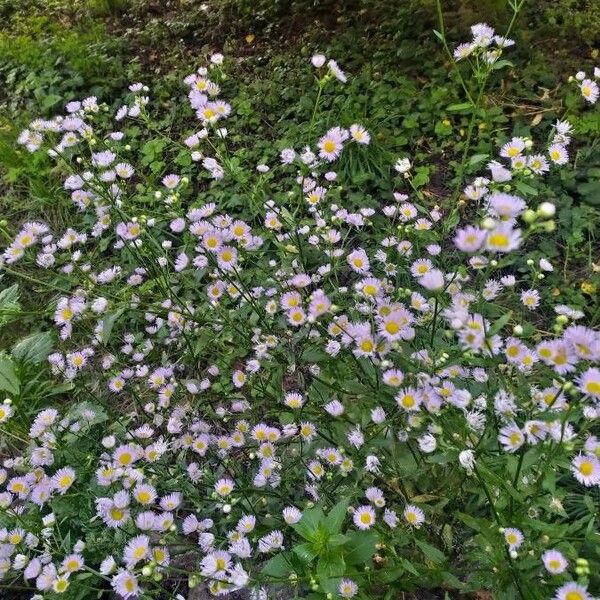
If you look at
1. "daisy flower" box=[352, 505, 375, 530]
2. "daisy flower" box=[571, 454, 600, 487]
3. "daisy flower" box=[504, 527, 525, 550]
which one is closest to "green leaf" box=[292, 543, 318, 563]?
"daisy flower" box=[352, 505, 375, 530]

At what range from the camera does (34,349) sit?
2.42 meters

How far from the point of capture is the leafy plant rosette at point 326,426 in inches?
57.0

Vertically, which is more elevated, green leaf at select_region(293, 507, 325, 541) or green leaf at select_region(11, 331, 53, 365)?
green leaf at select_region(293, 507, 325, 541)

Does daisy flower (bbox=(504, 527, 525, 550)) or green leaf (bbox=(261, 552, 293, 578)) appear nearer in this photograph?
daisy flower (bbox=(504, 527, 525, 550))

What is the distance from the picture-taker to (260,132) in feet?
12.4

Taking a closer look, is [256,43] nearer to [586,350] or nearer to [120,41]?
[120,41]

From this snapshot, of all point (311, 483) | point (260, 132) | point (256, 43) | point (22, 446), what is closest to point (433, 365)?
point (311, 483)

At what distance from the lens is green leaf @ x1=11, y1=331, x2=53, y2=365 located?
7.89 ft

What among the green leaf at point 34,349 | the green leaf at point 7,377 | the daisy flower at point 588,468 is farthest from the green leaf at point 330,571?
the green leaf at point 34,349

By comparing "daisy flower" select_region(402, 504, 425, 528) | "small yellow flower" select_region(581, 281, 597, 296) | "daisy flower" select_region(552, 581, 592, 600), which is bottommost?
"small yellow flower" select_region(581, 281, 597, 296)

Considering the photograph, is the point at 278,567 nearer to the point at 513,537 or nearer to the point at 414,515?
the point at 414,515

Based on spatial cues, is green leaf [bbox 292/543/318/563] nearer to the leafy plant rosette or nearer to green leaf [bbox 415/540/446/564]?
the leafy plant rosette

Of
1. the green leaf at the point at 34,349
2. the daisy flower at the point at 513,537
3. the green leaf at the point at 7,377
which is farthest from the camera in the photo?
the green leaf at the point at 34,349

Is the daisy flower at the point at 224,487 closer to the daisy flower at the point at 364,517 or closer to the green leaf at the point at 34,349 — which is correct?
the daisy flower at the point at 364,517
